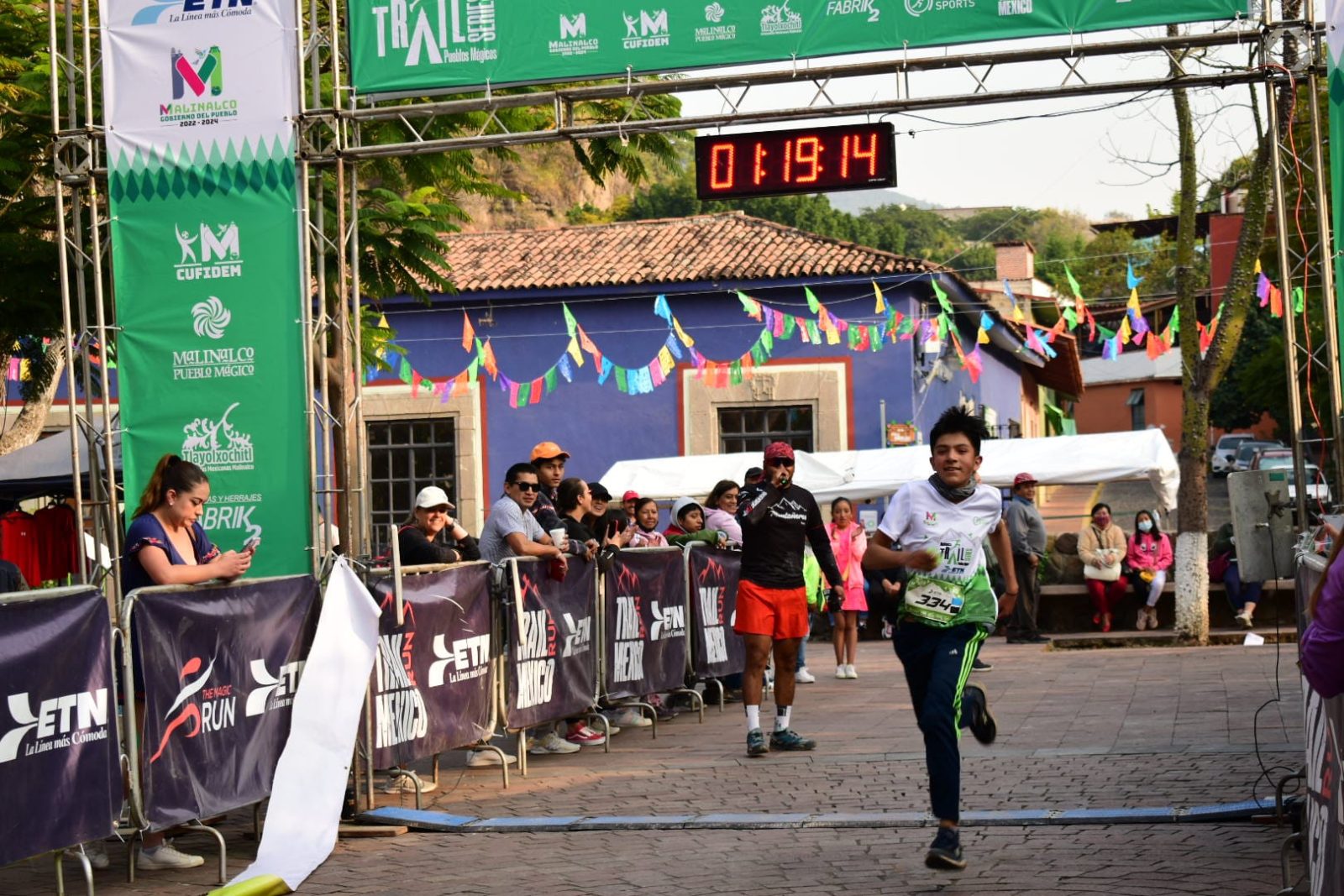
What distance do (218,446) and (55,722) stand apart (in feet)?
10.8

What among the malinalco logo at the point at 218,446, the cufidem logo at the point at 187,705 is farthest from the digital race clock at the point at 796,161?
the cufidem logo at the point at 187,705

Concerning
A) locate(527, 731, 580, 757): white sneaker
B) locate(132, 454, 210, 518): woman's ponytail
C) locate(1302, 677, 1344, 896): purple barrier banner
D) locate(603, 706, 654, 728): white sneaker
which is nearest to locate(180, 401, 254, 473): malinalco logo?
locate(132, 454, 210, 518): woman's ponytail

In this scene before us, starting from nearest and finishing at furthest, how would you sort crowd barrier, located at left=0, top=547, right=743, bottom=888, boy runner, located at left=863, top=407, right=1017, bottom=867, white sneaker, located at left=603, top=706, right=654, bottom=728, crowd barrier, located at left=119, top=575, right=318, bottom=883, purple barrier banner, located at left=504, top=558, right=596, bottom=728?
crowd barrier, located at left=0, top=547, right=743, bottom=888
crowd barrier, located at left=119, top=575, right=318, bottom=883
boy runner, located at left=863, top=407, right=1017, bottom=867
purple barrier banner, located at left=504, top=558, right=596, bottom=728
white sneaker, located at left=603, top=706, right=654, bottom=728

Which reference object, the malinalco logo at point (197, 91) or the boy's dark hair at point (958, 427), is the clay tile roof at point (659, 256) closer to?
the malinalco logo at point (197, 91)

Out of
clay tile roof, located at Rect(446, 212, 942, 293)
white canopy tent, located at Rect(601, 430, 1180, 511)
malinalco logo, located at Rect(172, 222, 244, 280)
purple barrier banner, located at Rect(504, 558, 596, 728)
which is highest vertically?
clay tile roof, located at Rect(446, 212, 942, 293)

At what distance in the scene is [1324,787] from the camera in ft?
15.9

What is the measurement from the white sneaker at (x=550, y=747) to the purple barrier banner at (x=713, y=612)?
2.46 meters

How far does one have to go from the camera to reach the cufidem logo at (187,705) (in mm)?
7449

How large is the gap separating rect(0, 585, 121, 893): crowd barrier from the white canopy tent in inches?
707

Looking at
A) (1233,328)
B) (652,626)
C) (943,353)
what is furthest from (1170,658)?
(943,353)

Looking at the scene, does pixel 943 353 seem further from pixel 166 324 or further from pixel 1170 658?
pixel 166 324

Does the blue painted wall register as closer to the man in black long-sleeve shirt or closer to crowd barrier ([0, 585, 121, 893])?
the man in black long-sleeve shirt

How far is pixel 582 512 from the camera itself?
13.2 meters

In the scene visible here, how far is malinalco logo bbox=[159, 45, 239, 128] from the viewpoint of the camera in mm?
9797
